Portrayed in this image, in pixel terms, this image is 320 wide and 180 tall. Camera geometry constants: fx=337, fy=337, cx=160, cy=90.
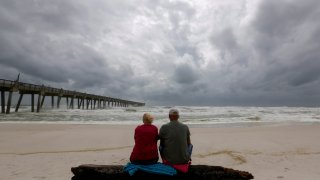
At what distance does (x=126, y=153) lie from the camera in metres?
9.44

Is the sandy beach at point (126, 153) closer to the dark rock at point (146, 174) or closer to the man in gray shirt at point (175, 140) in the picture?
the dark rock at point (146, 174)

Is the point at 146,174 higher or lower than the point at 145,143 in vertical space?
lower

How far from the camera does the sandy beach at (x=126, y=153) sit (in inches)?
285

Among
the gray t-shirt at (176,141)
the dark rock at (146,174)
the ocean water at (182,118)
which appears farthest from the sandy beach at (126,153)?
the ocean water at (182,118)

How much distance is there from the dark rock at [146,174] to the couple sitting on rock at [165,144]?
16 cm

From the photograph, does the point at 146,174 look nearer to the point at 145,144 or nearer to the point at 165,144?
the point at 145,144

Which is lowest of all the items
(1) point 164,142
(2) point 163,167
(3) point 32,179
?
(3) point 32,179

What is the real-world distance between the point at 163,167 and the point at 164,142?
1.30 ft

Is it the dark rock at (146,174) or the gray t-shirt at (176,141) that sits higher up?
the gray t-shirt at (176,141)

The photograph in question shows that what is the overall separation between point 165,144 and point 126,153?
4356mm

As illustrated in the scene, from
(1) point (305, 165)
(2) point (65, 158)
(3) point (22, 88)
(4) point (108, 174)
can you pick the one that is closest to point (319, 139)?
(1) point (305, 165)

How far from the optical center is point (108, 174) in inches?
201

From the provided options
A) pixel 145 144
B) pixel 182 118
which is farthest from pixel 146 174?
pixel 182 118

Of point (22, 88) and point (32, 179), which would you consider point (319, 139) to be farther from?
point (22, 88)
